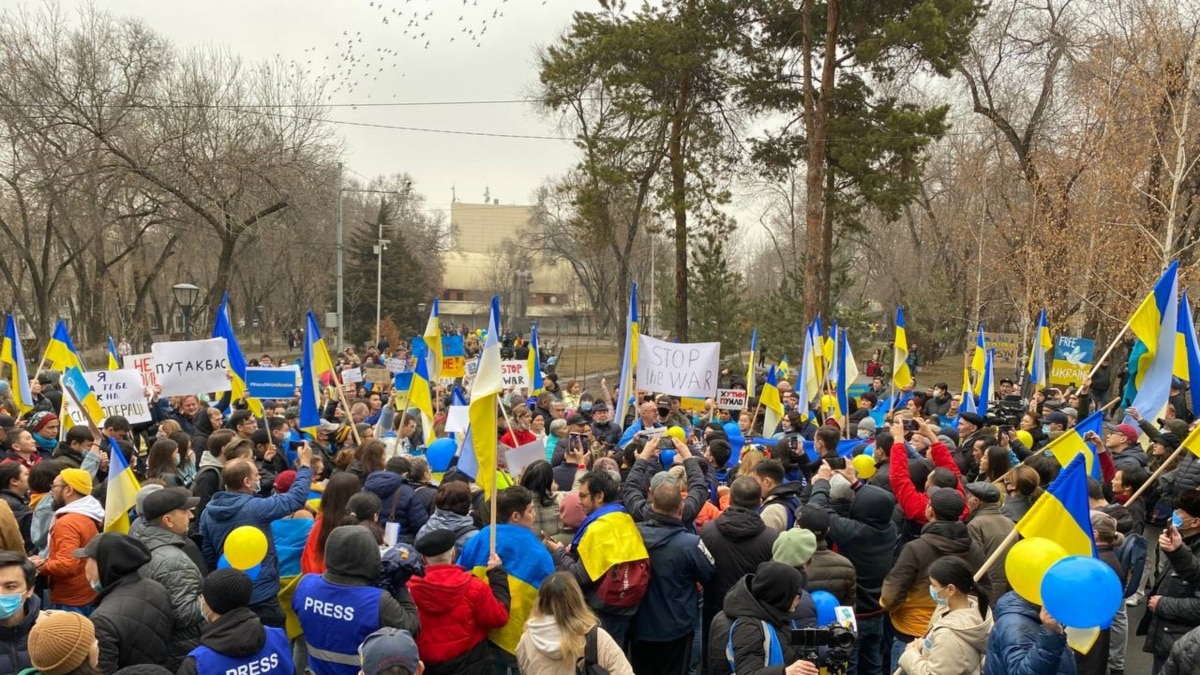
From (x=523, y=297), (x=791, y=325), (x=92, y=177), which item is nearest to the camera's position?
(x=92, y=177)

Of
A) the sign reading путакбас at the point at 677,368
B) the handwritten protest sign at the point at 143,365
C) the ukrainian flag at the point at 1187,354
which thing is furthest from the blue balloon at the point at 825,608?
the handwritten protest sign at the point at 143,365

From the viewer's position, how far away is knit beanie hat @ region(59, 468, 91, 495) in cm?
572

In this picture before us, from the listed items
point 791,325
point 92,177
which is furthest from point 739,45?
point 92,177

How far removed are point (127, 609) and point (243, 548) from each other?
558mm

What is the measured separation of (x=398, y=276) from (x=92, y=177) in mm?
25457

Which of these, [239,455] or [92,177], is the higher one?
[92,177]

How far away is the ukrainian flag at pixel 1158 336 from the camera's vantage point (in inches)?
310

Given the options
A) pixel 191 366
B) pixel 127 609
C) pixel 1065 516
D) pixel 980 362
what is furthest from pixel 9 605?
pixel 980 362

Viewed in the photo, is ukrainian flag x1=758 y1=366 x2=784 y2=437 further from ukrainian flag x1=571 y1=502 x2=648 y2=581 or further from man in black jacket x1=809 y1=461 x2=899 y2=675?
ukrainian flag x1=571 y1=502 x2=648 y2=581

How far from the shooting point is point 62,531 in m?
5.23

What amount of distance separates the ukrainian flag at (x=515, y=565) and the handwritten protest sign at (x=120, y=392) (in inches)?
269

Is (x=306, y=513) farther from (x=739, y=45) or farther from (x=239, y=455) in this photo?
(x=739, y=45)

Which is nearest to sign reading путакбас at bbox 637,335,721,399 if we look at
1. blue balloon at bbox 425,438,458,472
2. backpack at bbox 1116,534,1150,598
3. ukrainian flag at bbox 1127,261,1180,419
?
blue balloon at bbox 425,438,458,472

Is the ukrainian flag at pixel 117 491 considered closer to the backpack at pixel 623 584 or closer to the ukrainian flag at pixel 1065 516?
the backpack at pixel 623 584
